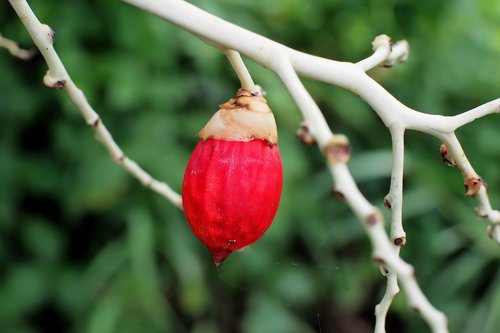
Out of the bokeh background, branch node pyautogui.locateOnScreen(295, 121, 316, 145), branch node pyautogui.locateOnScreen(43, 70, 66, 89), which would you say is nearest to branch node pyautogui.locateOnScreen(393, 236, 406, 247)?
branch node pyautogui.locateOnScreen(295, 121, 316, 145)

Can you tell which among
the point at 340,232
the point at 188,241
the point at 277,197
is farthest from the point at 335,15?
the point at 277,197

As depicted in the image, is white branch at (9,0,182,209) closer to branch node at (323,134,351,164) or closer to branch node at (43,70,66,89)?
branch node at (43,70,66,89)

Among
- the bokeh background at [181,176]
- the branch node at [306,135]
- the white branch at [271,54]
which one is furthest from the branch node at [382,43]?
the bokeh background at [181,176]

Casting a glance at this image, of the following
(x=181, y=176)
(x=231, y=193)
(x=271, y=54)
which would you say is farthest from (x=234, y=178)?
(x=181, y=176)

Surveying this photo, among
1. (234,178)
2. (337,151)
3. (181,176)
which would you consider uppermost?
(181,176)

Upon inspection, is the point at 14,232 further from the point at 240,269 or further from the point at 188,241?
the point at 240,269

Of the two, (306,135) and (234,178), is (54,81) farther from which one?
(306,135)

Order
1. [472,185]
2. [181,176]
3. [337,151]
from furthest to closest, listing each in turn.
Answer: [181,176] < [472,185] < [337,151]
